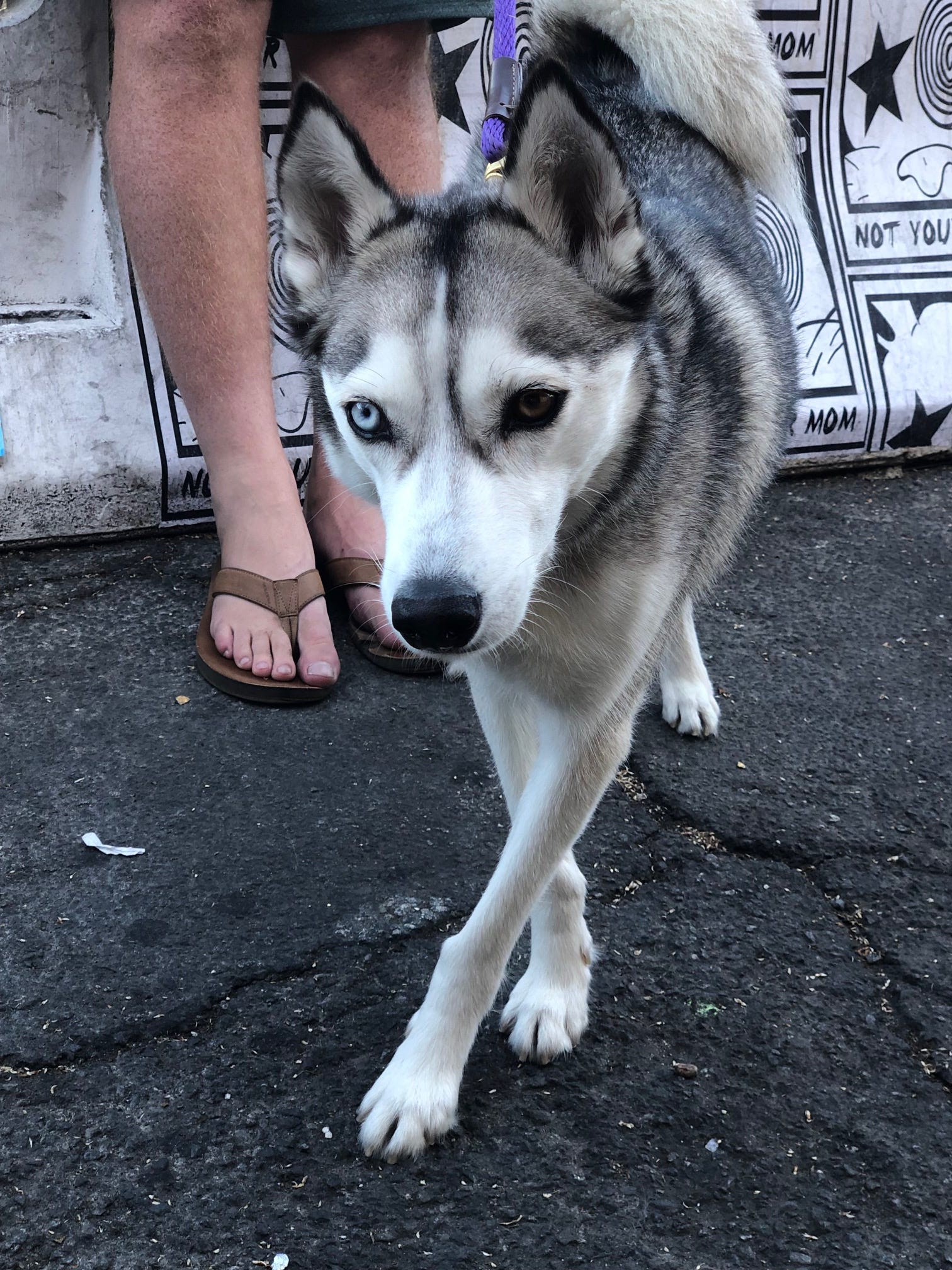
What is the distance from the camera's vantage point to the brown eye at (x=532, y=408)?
1.31 m

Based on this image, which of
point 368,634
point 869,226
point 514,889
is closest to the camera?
point 514,889

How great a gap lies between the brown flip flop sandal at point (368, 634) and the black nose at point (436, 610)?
109 cm

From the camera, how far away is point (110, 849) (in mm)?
1918

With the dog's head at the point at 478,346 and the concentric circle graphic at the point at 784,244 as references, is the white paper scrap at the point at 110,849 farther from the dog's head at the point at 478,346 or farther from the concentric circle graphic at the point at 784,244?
the concentric circle graphic at the point at 784,244

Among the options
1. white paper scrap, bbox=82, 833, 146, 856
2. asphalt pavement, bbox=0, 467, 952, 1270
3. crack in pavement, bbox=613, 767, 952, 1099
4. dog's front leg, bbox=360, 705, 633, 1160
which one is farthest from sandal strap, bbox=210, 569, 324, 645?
dog's front leg, bbox=360, 705, 633, 1160

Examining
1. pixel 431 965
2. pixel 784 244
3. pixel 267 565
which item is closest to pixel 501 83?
pixel 267 565

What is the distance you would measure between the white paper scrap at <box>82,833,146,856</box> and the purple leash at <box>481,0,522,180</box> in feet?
4.27

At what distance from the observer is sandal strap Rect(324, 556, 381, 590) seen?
2.67m

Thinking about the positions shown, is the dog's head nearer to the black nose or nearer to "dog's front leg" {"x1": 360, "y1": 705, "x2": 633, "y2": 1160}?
the black nose

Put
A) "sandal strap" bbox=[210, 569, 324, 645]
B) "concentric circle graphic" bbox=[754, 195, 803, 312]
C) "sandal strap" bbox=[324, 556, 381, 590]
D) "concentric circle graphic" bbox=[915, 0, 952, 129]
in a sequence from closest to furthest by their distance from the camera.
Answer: "sandal strap" bbox=[210, 569, 324, 645]
"sandal strap" bbox=[324, 556, 381, 590]
"concentric circle graphic" bbox=[754, 195, 803, 312]
"concentric circle graphic" bbox=[915, 0, 952, 129]

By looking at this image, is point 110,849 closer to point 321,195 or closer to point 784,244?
point 321,195

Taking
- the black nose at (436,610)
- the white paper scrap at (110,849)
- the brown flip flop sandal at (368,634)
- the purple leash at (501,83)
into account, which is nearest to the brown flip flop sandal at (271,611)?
the brown flip flop sandal at (368,634)

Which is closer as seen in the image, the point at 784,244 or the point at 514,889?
the point at 514,889

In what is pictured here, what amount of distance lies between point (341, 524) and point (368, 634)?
35 centimetres
